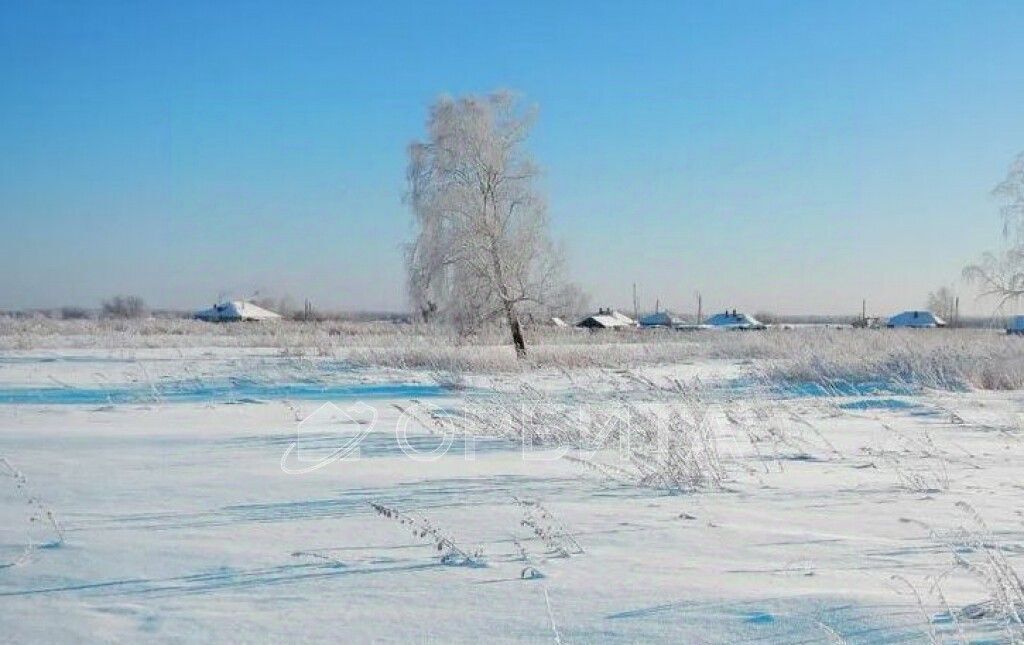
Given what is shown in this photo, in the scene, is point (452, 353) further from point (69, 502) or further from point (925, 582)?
point (925, 582)

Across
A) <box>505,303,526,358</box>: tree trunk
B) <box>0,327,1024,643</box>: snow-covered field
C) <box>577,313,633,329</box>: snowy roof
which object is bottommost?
<box>0,327,1024,643</box>: snow-covered field

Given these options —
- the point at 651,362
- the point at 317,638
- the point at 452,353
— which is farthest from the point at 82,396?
the point at 651,362

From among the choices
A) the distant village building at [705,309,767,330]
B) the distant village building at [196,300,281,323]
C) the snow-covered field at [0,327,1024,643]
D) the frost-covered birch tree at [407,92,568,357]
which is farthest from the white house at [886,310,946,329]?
the snow-covered field at [0,327,1024,643]

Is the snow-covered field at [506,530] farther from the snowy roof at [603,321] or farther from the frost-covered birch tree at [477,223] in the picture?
the snowy roof at [603,321]

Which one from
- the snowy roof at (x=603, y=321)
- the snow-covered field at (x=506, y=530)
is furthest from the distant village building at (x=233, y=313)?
the snow-covered field at (x=506, y=530)

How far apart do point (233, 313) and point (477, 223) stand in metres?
58.8

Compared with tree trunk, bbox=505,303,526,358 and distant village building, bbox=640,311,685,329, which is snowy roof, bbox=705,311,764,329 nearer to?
distant village building, bbox=640,311,685,329

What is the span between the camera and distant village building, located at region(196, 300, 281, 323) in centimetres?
7775

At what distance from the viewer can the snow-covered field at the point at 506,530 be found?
244 cm

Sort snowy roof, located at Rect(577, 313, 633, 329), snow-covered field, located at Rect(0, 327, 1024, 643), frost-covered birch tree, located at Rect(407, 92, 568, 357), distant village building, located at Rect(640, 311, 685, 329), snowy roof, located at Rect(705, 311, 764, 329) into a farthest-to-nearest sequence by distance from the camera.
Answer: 1. distant village building, located at Rect(640, 311, 685, 329)
2. snowy roof, located at Rect(705, 311, 764, 329)
3. snowy roof, located at Rect(577, 313, 633, 329)
4. frost-covered birch tree, located at Rect(407, 92, 568, 357)
5. snow-covered field, located at Rect(0, 327, 1024, 643)

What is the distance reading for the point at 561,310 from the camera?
24984 mm

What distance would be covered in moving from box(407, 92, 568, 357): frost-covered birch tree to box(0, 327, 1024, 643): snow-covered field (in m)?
15.9

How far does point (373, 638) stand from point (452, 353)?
1767 centimetres

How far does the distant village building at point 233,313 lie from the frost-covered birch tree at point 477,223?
55.4 m
